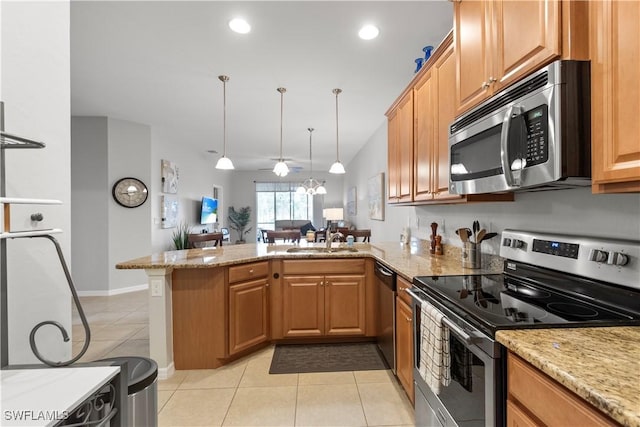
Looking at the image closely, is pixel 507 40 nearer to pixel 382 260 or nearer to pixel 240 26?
pixel 382 260

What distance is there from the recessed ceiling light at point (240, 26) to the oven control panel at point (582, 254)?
239cm

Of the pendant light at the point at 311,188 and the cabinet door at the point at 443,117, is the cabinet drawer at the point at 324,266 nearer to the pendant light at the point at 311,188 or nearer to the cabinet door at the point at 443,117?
the cabinet door at the point at 443,117

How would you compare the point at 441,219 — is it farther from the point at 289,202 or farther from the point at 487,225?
the point at 289,202

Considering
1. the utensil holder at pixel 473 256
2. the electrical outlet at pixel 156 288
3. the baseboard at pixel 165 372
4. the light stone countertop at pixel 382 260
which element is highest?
the utensil holder at pixel 473 256

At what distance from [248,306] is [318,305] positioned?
63 centimetres

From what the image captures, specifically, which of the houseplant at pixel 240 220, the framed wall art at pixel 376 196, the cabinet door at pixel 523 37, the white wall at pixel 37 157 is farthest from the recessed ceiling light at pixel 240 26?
the houseplant at pixel 240 220

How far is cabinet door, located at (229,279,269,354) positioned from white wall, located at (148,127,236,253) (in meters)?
3.25

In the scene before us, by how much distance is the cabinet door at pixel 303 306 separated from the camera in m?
2.68

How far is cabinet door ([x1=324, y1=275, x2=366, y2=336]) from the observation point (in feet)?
8.83

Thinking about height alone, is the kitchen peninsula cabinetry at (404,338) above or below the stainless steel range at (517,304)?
below

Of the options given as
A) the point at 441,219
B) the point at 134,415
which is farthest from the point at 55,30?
the point at 441,219

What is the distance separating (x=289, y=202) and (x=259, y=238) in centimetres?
159

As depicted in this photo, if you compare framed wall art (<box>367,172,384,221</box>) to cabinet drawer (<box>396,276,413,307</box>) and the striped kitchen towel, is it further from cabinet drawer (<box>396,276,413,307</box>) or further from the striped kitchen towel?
the striped kitchen towel

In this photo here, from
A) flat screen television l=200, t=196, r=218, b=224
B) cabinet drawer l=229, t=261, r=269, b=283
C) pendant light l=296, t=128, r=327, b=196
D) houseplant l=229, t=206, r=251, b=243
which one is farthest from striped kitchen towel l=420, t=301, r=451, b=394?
houseplant l=229, t=206, r=251, b=243
